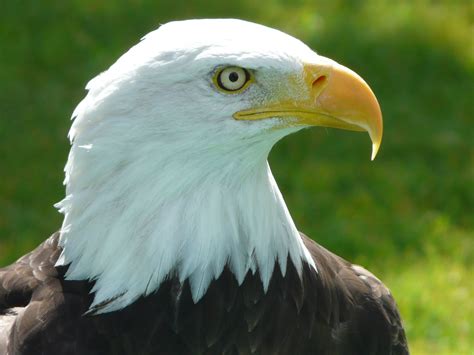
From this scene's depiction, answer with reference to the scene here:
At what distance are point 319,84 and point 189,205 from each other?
0.62 meters

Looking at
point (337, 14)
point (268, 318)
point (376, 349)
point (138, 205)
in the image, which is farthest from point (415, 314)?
point (337, 14)

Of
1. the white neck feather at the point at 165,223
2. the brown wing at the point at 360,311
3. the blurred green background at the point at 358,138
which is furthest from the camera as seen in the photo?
the blurred green background at the point at 358,138

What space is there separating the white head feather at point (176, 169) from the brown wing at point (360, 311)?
434 millimetres

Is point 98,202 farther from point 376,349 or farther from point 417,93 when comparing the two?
Result: point 417,93

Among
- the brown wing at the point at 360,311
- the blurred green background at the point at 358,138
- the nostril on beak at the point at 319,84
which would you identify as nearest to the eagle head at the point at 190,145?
A: the nostril on beak at the point at 319,84

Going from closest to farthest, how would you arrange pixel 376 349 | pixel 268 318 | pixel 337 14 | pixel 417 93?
1. pixel 268 318
2. pixel 376 349
3. pixel 417 93
4. pixel 337 14

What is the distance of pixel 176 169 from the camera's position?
3590 mm

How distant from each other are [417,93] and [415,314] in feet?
10.3

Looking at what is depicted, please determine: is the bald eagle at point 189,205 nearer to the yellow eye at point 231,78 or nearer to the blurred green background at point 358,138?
the yellow eye at point 231,78

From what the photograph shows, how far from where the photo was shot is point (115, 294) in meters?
3.73

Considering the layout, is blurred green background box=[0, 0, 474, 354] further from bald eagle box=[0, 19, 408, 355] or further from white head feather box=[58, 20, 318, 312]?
white head feather box=[58, 20, 318, 312]

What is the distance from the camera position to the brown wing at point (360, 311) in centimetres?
414

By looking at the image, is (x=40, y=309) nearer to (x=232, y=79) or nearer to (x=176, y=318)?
(x=176, y=318)

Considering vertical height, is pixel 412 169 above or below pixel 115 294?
below
